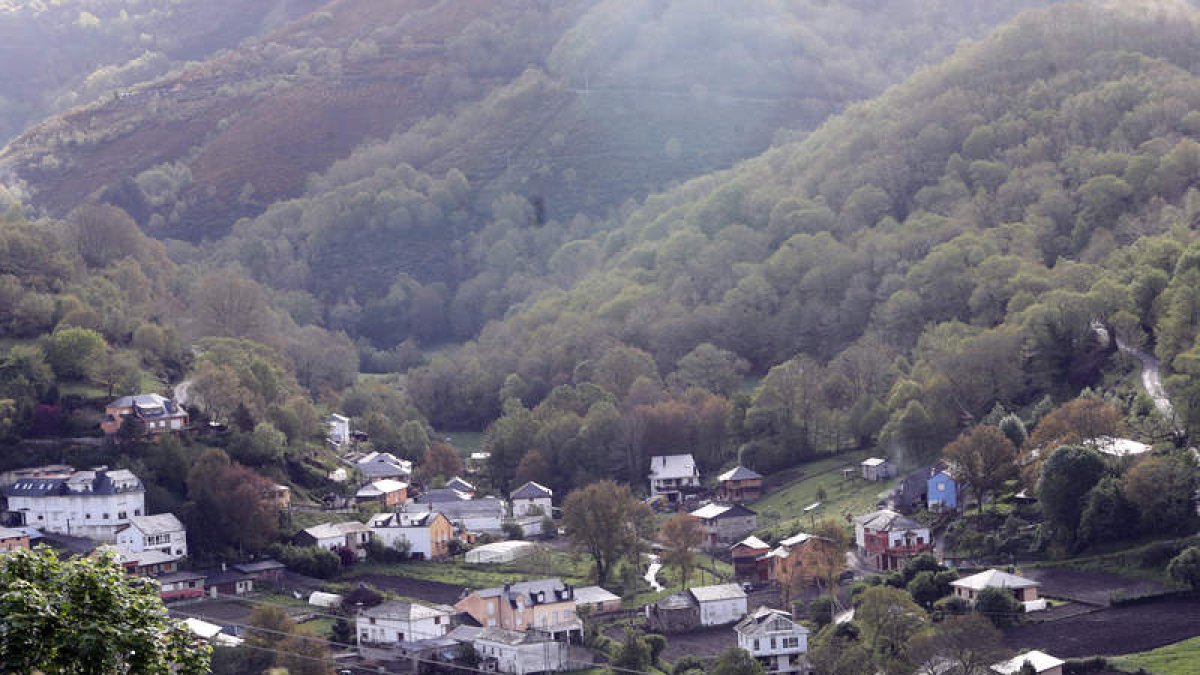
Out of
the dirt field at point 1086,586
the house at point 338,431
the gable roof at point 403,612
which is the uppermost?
the house at point 338,431

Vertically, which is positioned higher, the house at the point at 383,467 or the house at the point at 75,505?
the house at the point at 383,467

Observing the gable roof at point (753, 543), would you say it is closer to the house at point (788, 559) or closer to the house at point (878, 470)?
the house at point (788, 559)

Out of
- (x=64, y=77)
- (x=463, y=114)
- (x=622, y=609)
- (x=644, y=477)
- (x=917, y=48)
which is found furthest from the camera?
(x=64, y=77)

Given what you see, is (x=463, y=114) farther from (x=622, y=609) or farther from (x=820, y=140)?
(x=622, y=609)

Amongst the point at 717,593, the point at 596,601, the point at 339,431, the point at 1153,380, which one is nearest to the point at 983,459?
the point at 1153,380

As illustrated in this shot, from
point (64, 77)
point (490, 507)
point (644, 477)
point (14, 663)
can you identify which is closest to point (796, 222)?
point (644, 477)

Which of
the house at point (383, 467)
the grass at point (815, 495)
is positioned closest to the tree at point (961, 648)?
the grass at point (815, 495)

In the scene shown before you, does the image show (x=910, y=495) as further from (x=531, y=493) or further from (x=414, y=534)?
(x=414, y=534)
